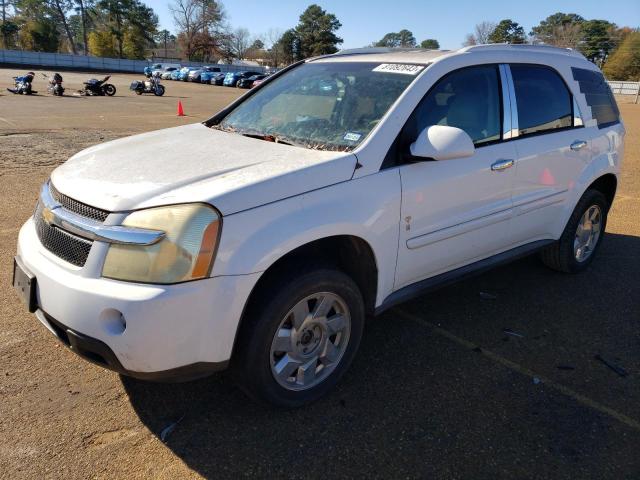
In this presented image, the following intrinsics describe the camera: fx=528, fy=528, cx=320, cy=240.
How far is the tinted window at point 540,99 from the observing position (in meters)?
3.82

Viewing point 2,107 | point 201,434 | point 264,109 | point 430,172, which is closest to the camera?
point 201,434

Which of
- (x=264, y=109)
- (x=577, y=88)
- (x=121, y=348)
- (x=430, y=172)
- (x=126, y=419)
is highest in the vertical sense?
(x=577, y=88)

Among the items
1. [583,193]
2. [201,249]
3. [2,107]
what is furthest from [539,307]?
[2,107]

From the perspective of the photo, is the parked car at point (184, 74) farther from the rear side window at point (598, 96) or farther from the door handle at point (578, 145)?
the door handle at point (578, 145)

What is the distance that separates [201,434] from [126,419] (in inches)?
16.3

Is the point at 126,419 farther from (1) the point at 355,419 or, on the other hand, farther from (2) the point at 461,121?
(2) the point at 461,121

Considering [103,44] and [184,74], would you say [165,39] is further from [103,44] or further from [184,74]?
[184,74]

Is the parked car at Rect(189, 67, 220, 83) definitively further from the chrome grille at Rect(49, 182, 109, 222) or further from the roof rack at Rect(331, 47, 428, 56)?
the chrome grille at Rect(49, 182, 109, 222)

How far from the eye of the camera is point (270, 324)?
2500mm

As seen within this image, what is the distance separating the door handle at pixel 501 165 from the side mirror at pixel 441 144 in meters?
0.62

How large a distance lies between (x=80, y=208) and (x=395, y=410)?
191 cm

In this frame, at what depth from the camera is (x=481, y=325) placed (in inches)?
152

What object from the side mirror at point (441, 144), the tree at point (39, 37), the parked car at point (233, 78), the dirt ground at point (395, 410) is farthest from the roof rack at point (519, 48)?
the tree at point (39, 37)

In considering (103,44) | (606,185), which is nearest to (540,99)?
(606,185)
